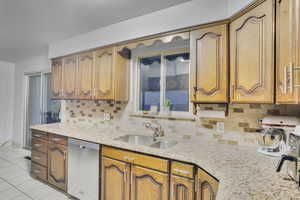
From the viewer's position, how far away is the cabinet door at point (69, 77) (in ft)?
8.97

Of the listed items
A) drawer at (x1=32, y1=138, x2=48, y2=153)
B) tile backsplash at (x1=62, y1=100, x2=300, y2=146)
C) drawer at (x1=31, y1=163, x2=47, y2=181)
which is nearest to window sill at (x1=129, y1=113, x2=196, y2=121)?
tile backsplash at (x1=62, y1=100, x2=300, y2=146)

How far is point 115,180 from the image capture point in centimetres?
179

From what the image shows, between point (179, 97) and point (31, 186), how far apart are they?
258 centimetres

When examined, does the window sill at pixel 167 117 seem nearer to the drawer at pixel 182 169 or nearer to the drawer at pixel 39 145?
the drawer at pixel 182 169

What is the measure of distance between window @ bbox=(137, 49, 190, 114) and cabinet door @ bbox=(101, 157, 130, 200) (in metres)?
0.89

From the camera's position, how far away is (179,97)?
219 centimetres

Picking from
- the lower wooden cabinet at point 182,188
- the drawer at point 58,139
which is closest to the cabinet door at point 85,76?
the drawer at point 58,139

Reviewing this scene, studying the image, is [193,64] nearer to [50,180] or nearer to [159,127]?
[159,127]

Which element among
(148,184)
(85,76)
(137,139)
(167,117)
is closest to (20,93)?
(85,76)

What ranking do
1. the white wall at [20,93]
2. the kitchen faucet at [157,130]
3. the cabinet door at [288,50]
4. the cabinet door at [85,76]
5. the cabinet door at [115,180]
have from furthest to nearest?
the white wall at [20,93] < the cabinet door at [85,76] < the kitchen faucet at [157,130] < the cabinet door at [115,180] < the cabinet door at [288,50]

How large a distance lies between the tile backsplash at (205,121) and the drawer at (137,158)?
1.96 ft

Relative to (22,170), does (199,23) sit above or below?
above

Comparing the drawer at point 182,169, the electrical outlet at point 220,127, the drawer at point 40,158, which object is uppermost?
the electrical outlet at point 220,127

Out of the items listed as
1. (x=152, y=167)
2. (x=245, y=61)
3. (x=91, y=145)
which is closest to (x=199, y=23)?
(x=245, y=61)
